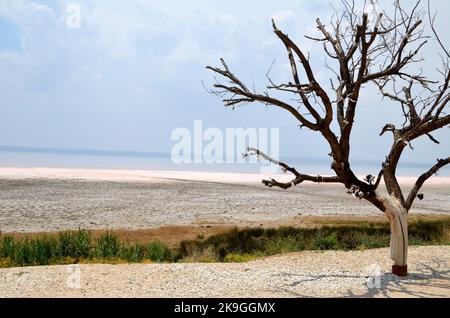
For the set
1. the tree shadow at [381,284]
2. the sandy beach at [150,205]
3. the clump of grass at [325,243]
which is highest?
the sandy beach at [150,205]

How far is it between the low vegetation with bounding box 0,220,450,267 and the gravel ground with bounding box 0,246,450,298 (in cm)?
189

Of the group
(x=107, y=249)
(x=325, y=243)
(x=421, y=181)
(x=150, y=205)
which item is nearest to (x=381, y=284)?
(x=421, y=181)

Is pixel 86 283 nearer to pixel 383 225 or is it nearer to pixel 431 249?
pixel 431 249

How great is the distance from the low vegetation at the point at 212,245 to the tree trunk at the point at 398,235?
3869 mm

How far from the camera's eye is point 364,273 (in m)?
11.0

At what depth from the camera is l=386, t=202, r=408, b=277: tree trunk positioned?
1022cm

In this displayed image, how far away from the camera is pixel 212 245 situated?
15922 millimetres

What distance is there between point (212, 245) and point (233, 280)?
19.8 ft

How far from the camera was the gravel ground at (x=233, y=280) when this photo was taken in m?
9.17

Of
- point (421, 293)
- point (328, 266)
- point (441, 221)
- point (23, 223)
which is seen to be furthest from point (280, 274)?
point (23, 223)

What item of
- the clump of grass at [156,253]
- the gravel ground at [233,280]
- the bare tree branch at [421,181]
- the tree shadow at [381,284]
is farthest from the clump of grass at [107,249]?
the bare tree branch at [421,181]

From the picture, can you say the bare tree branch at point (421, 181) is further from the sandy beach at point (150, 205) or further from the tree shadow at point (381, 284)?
the sandy beach at point (150, 205)

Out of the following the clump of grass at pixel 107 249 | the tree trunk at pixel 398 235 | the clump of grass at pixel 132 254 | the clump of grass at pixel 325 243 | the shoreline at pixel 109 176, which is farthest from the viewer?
the shoreline at pixel 109 176

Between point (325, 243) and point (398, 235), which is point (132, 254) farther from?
point (398, 235)
